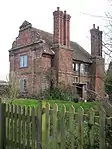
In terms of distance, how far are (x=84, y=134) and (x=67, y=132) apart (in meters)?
0.35

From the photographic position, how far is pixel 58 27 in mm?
34562

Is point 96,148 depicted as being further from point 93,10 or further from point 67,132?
point 93,10

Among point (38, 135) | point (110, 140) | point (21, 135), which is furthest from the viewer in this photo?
point (21, 135)

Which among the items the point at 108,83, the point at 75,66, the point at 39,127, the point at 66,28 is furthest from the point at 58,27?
the point at 39,127

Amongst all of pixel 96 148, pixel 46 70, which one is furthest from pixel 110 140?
pixel 46 70

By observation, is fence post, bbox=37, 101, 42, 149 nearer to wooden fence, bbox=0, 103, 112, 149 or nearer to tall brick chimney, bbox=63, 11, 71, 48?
wooden fence, bbox=0, 103, 112, 149

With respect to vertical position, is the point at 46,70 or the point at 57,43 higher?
the point at 57,43

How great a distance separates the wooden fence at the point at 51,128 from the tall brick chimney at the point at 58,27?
29042 mm

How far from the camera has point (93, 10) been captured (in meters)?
6.30

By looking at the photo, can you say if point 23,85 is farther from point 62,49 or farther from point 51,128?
point 51,128

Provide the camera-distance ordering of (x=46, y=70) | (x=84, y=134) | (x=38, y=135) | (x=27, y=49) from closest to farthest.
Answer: (x=84, y=134), (x=38, y=135), (x=46, y=70), (x=27, y=49)

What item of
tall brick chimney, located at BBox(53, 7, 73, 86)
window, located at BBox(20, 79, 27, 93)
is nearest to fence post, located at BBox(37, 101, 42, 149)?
tall brick chimney, located at BBox(53, 7, 73, 86)

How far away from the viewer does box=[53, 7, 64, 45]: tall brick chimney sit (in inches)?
1355

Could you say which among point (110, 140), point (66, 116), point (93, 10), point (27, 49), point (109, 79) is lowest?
point (110, 140)
